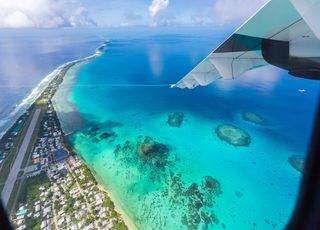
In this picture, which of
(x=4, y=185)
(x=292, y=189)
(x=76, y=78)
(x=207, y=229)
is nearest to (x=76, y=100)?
(x=76, y=78)

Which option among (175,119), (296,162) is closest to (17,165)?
(175,119)

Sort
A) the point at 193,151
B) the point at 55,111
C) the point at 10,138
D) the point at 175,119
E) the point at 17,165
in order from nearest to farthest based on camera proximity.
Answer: the point at 17,165, the point at 193,151, the point at 10,138, the point at 175,119, the point at 55,111

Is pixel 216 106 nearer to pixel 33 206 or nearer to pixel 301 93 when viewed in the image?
pixel 301 93

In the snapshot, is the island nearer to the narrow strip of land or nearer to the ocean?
the narrow strip of land

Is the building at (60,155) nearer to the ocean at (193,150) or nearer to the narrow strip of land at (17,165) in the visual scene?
the ocean at (193,150)

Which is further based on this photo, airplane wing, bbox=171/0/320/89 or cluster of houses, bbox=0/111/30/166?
cluster of houses, bbox=0/111/30/166

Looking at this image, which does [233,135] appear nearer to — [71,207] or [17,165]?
[71,207]

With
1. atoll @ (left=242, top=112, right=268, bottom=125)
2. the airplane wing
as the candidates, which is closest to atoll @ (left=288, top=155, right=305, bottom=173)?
atoll @ (left=242, top=112, right=268, bottom=125)
